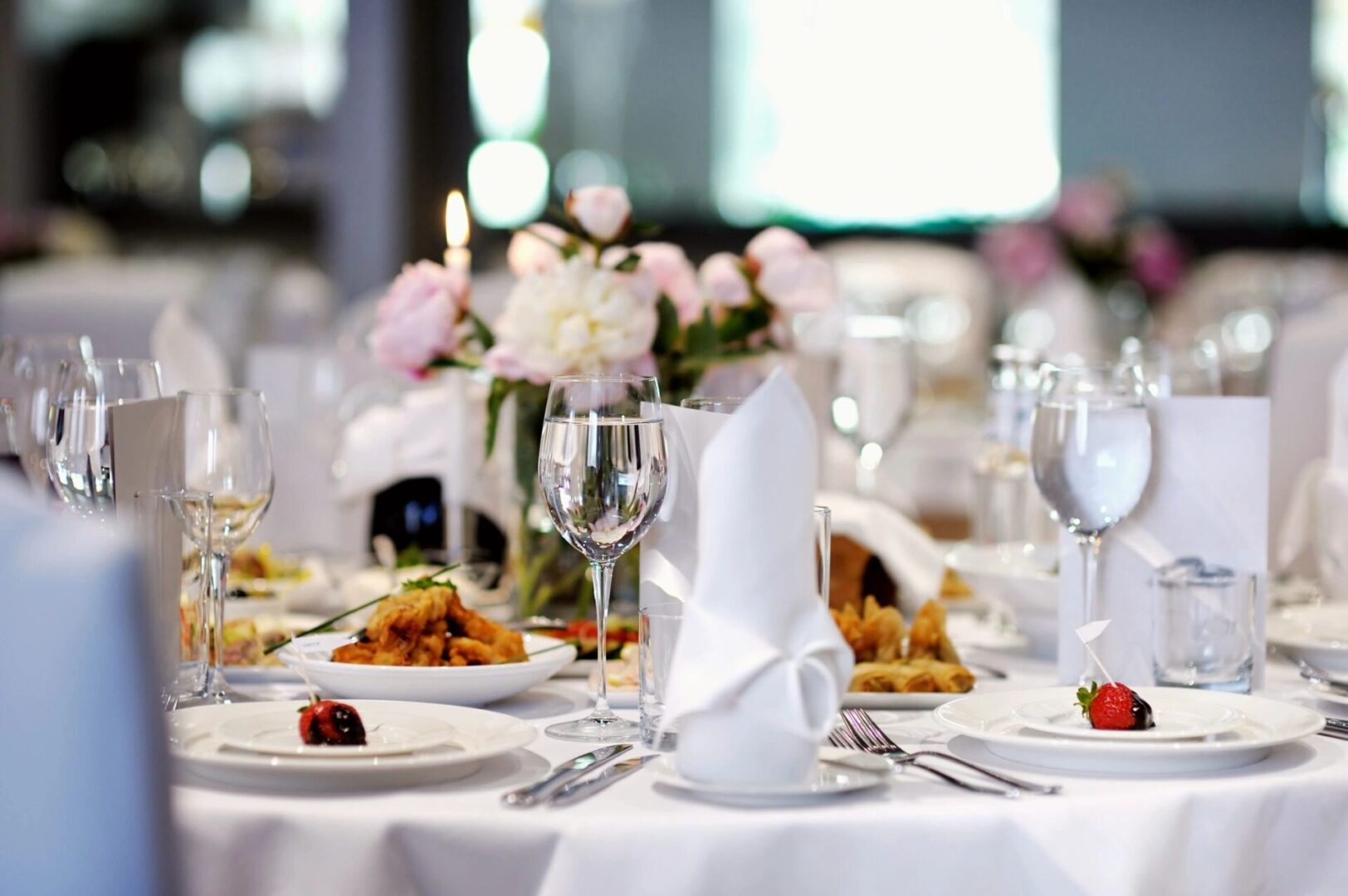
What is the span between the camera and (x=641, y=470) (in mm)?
1159

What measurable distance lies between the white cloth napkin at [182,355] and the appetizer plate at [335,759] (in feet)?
3.28

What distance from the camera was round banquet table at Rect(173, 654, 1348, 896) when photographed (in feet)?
3.07

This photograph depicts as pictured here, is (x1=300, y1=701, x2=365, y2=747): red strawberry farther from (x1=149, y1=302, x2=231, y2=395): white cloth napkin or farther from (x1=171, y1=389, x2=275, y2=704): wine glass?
(x1=149, y1=302, x2=231, y2=395): white cloth napkin

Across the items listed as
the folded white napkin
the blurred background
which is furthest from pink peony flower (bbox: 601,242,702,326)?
the blurred background

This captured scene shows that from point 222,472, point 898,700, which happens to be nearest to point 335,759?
point 222,472

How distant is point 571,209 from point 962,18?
20.6 feet

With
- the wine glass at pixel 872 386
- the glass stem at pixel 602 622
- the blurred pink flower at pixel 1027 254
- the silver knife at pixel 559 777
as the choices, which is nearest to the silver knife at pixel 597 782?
the silver knife at pixel 559 777

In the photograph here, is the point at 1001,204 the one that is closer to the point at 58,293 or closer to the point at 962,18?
the point at 962,18

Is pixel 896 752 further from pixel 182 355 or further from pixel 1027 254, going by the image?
pixel 1027 254

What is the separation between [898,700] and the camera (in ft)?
4.22

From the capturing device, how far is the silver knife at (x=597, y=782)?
99 centimetres

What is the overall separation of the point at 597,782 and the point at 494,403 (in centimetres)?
68

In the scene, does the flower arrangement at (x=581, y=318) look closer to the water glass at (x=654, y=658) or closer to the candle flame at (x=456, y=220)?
the candle flame at (x=456, y=220)

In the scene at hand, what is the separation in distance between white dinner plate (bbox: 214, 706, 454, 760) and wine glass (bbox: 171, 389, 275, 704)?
178 mm
